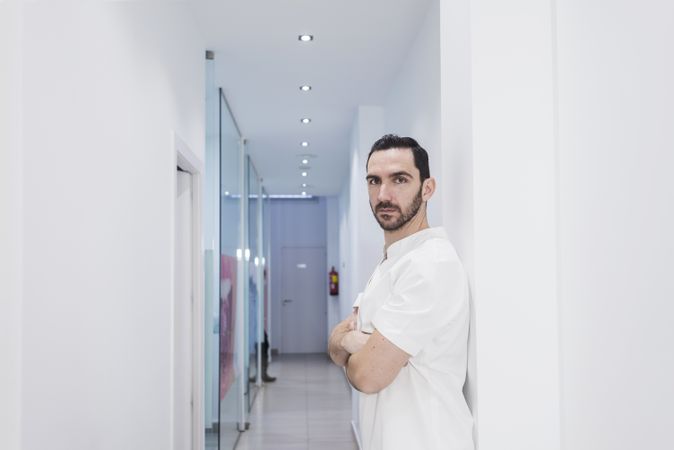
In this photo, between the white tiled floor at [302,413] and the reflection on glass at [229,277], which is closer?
the reflection on glass at [229,277]

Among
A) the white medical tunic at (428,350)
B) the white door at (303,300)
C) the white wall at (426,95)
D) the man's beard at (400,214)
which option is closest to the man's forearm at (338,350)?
the white medical tunic at (428,350)

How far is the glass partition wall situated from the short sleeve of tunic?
8.79 ft

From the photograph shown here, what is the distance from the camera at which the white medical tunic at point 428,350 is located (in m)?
1.67

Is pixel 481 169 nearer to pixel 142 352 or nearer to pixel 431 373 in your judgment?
pixel 431 373

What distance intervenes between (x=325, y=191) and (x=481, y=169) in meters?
10.4

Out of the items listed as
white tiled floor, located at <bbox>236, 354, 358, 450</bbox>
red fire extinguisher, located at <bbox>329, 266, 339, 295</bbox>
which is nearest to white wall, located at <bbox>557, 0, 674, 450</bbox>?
white tiled floor, located at <bbox>236, 354, 358, 450</bbox>

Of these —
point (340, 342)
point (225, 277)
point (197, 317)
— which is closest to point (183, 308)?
point (197, 317)

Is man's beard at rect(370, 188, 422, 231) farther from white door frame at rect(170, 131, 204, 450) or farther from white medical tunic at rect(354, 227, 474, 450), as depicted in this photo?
white door frame at rect(170, 131, 204, 450)

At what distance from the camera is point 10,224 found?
1.37 metres

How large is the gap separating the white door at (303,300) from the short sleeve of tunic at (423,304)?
11.8 meters

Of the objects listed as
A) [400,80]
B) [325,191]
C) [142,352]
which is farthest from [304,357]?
[142,352]

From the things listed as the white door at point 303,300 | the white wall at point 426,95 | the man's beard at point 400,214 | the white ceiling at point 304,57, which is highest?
the white ceiling at point 304,57

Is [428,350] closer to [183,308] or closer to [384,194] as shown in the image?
[384,194]

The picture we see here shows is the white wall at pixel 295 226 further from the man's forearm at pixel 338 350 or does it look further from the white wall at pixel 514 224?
the white wall at pixel 514 224
